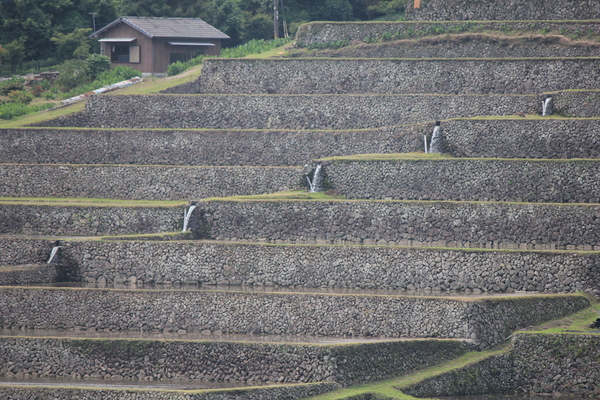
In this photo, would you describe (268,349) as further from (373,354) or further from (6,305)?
(6,305)

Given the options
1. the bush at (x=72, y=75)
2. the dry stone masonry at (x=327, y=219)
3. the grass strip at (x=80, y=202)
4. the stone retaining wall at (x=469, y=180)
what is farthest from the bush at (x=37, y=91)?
the stone retaining wall at (x=469, y=180)

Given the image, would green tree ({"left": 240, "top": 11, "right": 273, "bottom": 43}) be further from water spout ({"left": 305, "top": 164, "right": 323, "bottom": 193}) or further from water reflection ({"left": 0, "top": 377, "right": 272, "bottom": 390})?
water reflection ({"left": 0, "top": 377, "right": 272, "bottom": 390})

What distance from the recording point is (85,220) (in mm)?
34969

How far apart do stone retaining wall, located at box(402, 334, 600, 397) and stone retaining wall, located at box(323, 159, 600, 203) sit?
848cm

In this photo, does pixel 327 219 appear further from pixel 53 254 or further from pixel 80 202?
pixel 80 202

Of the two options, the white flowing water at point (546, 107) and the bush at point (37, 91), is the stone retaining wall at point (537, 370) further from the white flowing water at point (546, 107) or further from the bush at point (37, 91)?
the bush at point (37, 91)

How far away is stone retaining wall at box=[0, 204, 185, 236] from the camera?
34.4 m

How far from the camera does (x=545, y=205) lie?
30734 mm

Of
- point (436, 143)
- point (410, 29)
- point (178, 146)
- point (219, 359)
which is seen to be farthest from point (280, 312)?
point (410, 29)

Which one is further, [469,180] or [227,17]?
[227,17]

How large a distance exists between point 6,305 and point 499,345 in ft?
48.4

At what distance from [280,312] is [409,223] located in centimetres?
717

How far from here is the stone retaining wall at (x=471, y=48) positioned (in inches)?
1662

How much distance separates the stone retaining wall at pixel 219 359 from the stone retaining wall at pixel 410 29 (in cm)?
2205
